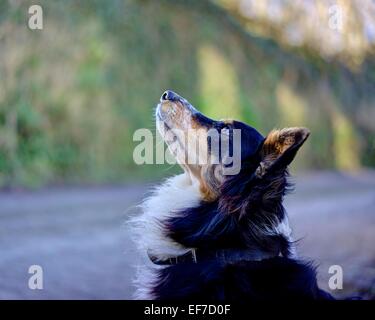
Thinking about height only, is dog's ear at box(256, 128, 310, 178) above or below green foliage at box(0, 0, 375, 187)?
below

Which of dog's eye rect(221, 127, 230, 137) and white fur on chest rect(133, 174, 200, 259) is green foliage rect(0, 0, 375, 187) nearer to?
dog's eye rect(221, 127, 230, 137)

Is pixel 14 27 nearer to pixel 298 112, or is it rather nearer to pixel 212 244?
pixel 212 244

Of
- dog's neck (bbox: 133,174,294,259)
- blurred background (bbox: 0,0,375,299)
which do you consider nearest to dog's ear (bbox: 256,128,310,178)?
dog's neck (bbox: 133,174,294,259)

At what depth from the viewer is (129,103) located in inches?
587

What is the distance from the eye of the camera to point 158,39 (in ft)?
40.2

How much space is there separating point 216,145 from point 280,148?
0.81 m

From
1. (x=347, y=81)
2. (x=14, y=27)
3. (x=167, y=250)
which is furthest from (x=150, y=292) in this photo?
(x=14, y=27)

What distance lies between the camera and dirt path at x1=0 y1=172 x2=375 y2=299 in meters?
6.42

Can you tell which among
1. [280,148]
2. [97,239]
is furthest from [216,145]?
[97,239]

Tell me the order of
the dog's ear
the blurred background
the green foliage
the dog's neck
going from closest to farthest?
the dog's ear
the dog's neck
the blurred background
the green foliage

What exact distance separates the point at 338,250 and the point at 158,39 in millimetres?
5938

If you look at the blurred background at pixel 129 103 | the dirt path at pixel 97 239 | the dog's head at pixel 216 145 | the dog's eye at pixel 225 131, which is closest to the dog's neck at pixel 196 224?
the dog's head at pixel 216 145

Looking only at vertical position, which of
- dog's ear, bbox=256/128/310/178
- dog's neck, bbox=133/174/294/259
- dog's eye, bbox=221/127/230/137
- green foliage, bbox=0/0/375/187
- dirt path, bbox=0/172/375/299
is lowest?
dirt path, bbox=0/172/375/299

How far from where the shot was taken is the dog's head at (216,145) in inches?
134
